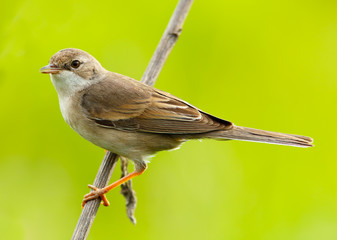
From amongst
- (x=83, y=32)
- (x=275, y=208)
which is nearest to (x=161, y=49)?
(x=83, y=32)

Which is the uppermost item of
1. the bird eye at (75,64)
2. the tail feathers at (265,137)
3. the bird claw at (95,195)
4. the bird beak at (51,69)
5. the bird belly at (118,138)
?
the tail feathers at (265,137)

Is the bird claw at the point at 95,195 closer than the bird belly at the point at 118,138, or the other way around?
the bird claw at the point at 95,195

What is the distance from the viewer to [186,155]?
4.54 m

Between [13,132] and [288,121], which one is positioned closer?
[13,132]

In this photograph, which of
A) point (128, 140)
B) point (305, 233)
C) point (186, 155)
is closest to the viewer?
point (305, 233)

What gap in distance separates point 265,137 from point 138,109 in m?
1.11

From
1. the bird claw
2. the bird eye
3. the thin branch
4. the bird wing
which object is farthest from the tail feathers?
the bird eye

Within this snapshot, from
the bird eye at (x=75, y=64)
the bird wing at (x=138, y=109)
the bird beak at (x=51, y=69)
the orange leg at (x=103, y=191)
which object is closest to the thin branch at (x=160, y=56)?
the orange leg at (x=103, y=191)

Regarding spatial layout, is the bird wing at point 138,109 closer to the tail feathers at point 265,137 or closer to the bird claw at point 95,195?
the tail feathers at point 265,137

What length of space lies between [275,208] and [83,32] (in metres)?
2.21

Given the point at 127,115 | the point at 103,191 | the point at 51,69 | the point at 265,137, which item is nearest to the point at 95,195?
the point at 103,191

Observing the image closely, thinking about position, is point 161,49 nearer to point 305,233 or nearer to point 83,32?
point 83,32

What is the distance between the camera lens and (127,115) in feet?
13.9

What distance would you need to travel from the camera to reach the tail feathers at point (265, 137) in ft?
12.5
